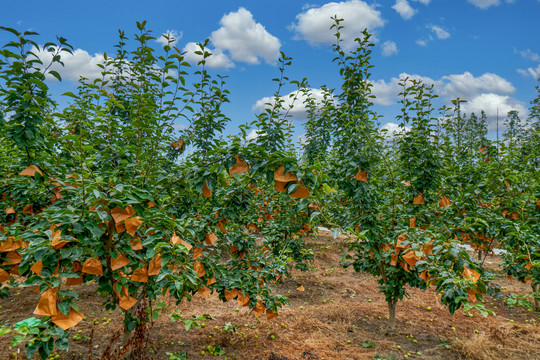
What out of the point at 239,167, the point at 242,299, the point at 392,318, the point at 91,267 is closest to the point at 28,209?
the point at 91,267

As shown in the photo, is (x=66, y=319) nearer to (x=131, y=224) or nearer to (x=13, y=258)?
(x=131, y=224)

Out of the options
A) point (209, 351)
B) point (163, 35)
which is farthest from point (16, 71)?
point (209, 351)

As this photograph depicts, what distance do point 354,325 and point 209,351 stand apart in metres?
2.18

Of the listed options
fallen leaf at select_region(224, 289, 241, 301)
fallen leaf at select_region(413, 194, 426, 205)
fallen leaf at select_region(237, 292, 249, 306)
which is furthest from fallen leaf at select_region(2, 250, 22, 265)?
fallen leaf at select_region(413, 194, 426, 205)

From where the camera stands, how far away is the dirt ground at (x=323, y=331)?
337 centimetres

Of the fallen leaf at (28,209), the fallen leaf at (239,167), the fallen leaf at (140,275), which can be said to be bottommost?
the fallen leaf at (140,275)

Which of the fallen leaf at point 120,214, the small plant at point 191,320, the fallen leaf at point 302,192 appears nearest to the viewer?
the fallen leaf at point 120,214

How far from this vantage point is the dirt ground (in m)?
3.37

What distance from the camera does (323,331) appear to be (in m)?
3.99

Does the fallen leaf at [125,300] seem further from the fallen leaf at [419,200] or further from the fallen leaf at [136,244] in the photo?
the fallen leaf at [419,200]

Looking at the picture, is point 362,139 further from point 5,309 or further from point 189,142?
point 5,309

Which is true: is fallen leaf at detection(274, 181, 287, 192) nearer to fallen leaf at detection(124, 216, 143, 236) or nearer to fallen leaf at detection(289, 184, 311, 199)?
fallen leaf at detection(289, 184, 311, 199)

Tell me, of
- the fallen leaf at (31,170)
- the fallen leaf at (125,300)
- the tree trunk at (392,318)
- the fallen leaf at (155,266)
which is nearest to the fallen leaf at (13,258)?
the fallen leaf at (31,170)

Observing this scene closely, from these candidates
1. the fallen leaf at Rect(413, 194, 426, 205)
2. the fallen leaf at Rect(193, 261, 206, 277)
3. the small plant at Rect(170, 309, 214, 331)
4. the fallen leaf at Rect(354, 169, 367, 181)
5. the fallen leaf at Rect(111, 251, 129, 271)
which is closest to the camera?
the fallen leaf at Rect(111, 251, 129, 271)
